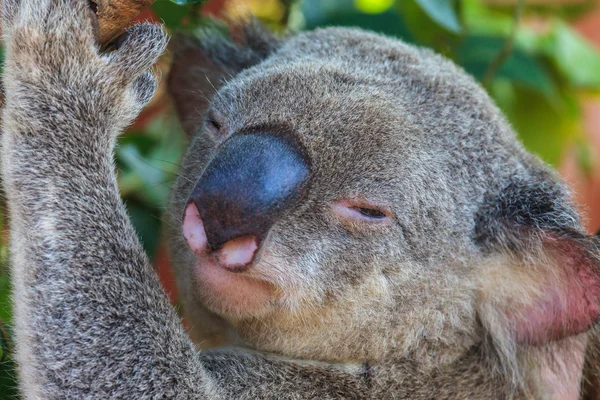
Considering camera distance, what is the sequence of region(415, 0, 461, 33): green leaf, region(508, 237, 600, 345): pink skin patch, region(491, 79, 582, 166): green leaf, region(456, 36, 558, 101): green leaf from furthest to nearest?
region(491, 79, 582, 166): green leaf, region(456, 36, 558, 101): green leaf, region(415, 0, 461, 33): green leaf, region(508, 237, 600, 345): pink skin patch

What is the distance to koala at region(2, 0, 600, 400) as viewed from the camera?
7.23 feet

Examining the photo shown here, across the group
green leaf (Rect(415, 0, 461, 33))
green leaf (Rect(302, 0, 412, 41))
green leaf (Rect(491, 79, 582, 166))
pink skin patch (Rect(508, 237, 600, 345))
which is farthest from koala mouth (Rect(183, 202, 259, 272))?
green leaf (Rect(491, 79, 582, 166))

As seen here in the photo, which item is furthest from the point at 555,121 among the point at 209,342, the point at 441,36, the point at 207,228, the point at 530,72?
the point at 207,228

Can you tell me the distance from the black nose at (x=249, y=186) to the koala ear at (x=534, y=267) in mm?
824

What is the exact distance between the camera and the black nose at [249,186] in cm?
213

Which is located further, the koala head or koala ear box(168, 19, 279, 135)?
koala ear box(168, 19, 279, 135)

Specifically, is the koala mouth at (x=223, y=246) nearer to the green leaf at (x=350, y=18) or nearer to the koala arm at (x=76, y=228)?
the koala arm at (x=76, y=228)

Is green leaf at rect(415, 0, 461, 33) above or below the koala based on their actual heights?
above

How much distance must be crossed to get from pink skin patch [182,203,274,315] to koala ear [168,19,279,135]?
989mm

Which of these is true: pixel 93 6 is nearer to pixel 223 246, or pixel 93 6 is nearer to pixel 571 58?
pixel 223 246

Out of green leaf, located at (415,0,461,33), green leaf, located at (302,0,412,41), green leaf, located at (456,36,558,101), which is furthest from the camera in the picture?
green leaf, located at (456,36,558,101)

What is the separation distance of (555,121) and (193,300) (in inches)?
124

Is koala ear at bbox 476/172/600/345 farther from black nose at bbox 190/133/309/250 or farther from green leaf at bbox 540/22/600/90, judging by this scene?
green leaf at bbox 540/22/600/90

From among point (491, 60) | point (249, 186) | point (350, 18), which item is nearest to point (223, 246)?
point (249, 186)
